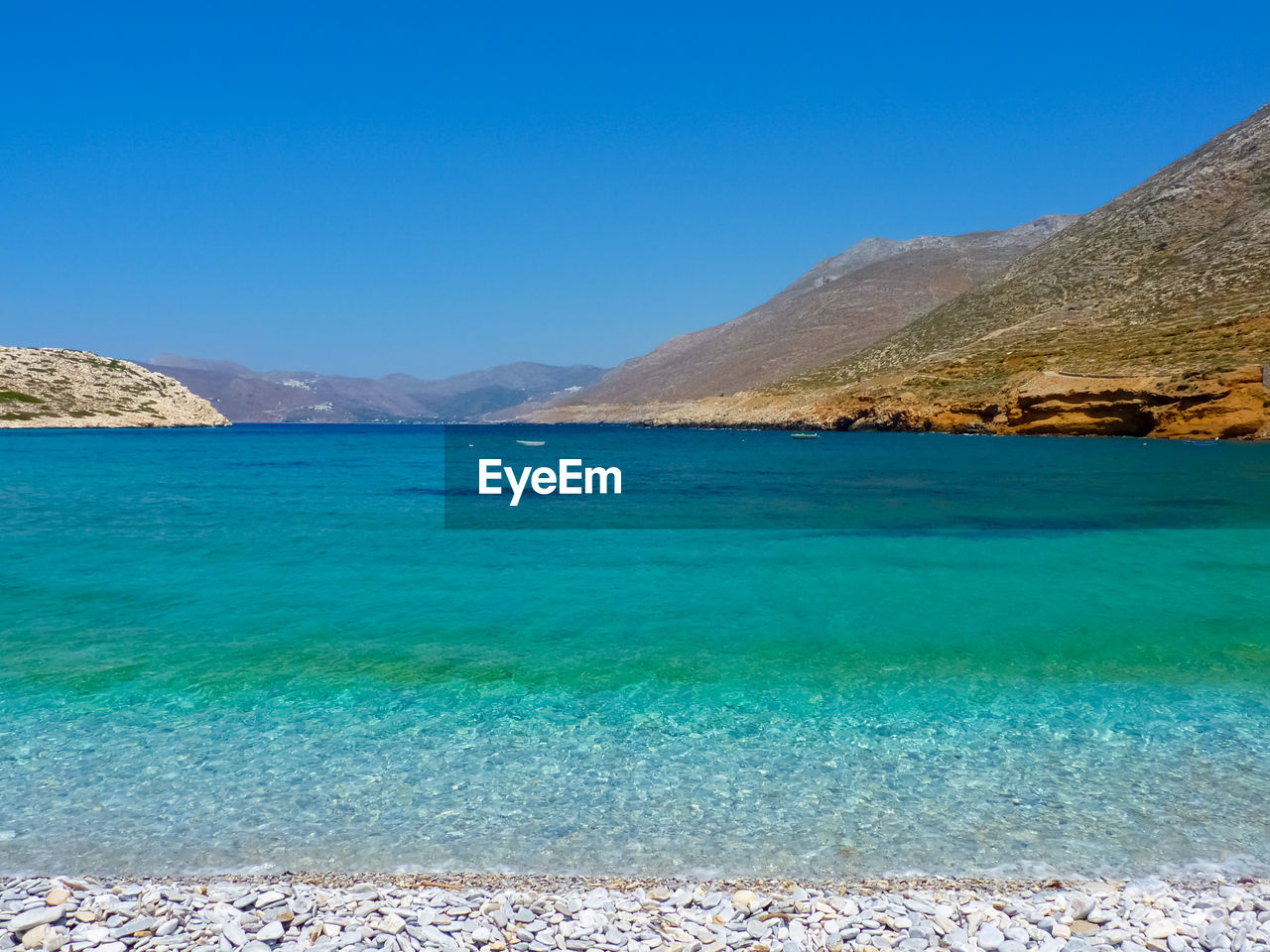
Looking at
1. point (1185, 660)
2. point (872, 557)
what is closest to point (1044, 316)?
point (872, 557)

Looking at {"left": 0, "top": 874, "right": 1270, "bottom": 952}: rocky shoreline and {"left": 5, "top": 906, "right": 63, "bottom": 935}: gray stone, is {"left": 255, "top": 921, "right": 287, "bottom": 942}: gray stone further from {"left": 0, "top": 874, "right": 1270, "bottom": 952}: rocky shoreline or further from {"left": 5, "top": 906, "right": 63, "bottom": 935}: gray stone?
{"left": 5, "top": 906, "right": 63, "bottom": 935}: gray stone

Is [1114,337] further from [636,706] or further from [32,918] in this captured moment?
[32,918]

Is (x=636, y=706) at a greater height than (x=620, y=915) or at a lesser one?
lesser

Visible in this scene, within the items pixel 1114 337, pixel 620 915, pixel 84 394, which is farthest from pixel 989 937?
pixel 84 394

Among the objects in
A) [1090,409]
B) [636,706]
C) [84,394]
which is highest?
[84,394]

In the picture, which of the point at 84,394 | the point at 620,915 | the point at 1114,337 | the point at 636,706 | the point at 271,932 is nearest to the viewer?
the point at 271,932

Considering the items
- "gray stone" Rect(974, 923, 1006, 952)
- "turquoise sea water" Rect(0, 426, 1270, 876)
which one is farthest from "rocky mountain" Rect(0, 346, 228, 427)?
"gray stone" Rect(974, 923, 1006, 952)

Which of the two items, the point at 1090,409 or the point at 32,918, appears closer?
the point at 32,918

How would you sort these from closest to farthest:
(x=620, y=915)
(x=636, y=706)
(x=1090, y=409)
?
(x=620, y=915)
(x=636, y=706)
(x=1090, y=409)
